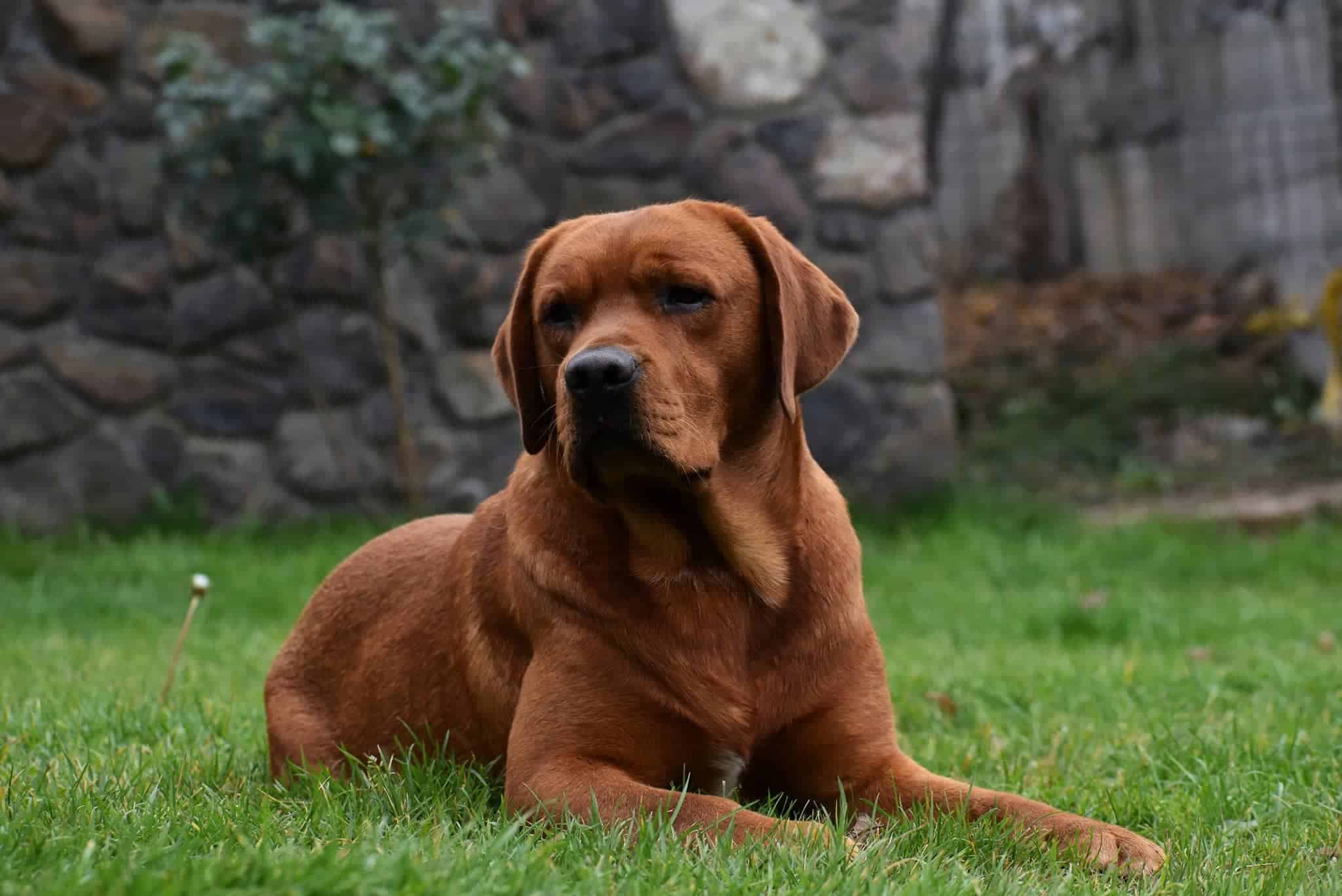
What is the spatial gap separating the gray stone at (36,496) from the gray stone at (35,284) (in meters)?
0.69

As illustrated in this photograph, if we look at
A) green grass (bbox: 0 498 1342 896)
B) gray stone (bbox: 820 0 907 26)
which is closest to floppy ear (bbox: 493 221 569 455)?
green grass (bbox: 0 498 1342 896)

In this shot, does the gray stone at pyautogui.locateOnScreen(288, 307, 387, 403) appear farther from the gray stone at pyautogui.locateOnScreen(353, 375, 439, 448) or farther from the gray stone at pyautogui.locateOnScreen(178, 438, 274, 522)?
the gray stone at pyautogui.locateOnScreen(178, 438, 274, 522)

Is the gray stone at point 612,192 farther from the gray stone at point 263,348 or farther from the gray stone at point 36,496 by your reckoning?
the gray stone at point 36,496

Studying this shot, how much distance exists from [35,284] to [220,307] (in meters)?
0.87

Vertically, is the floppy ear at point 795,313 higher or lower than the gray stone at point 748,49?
lower

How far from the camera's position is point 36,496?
7035 mm

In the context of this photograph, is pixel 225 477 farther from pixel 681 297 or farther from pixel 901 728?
pixel 681 297

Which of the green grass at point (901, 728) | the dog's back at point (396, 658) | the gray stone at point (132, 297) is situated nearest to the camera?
the green grass at point (901, 728)

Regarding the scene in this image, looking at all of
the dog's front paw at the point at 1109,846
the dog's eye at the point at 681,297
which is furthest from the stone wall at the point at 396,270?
the dog's front paw at the point at 1109,846

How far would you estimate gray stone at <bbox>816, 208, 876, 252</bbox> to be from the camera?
301 inches

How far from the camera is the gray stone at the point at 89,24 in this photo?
277 inches

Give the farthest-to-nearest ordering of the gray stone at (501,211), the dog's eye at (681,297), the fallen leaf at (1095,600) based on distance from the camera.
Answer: the gray stone at (501,211)
the fallen leaf at (1095,600)
the dog's eye at (681,297)

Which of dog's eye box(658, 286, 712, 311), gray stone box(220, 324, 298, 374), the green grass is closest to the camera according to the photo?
the green grass

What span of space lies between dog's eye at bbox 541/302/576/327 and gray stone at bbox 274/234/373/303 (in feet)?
14.3
